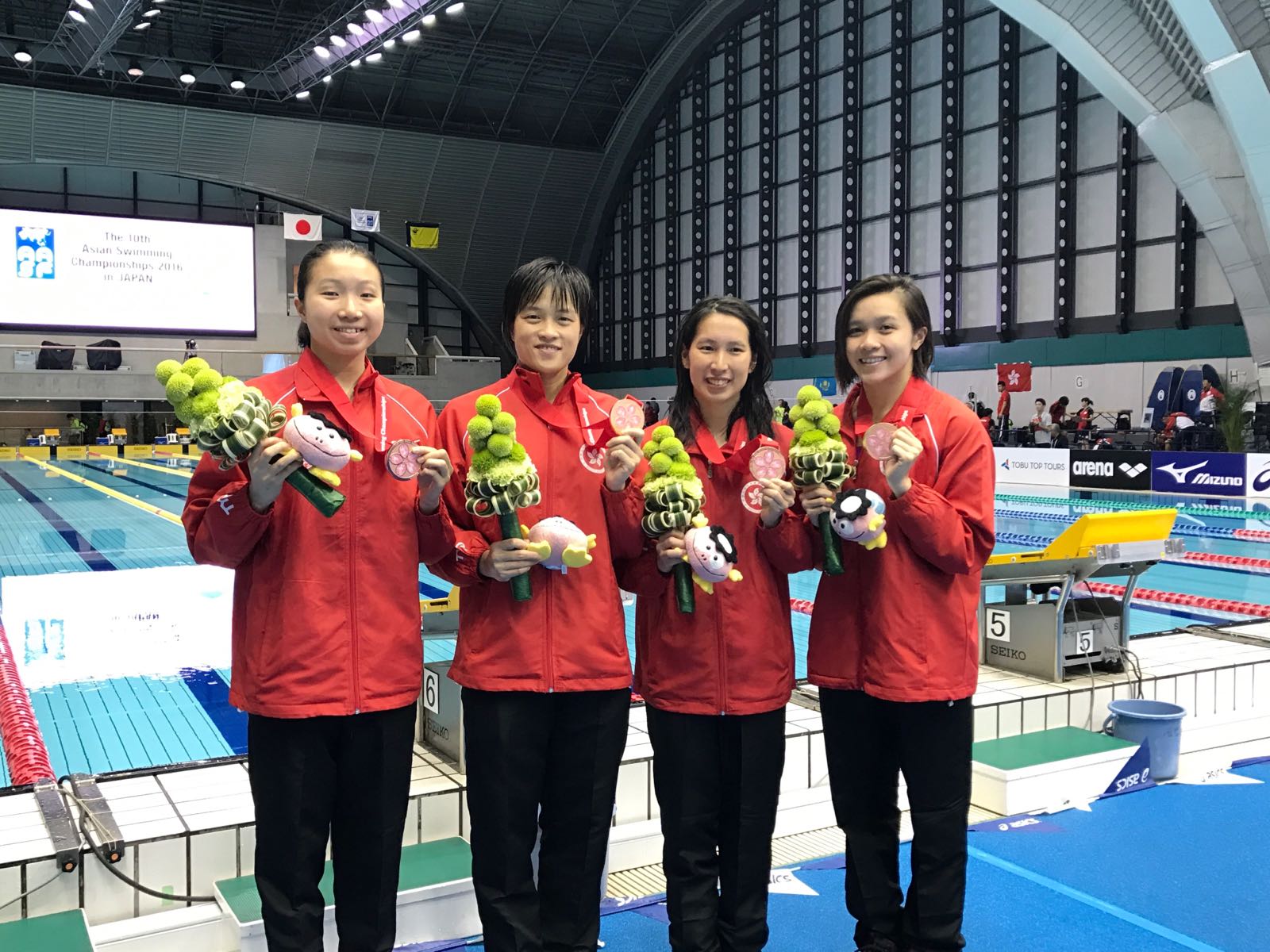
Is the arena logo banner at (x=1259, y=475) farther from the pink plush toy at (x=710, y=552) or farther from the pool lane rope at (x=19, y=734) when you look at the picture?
the pool lane rope at (x=19, y=734)

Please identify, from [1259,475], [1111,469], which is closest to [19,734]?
[1259,475]

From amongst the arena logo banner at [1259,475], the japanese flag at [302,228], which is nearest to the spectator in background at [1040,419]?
the arena logo banner at [1259,475]

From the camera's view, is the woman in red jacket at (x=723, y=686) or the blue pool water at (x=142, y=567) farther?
the blue pool water at (x=142, y=567)

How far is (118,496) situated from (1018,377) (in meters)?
15.5

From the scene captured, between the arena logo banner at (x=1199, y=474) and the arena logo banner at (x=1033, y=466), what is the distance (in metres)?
1.54

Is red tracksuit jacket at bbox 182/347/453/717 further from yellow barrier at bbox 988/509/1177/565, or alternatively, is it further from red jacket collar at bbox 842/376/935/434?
yellow barrier at bbox 988/509/1177/565

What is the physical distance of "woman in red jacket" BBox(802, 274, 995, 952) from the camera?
2.37 metres

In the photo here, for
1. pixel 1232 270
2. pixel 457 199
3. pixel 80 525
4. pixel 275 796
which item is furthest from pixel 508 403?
pixel 457 199

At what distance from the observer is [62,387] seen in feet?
88.9

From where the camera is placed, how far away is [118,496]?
1596 centimetres

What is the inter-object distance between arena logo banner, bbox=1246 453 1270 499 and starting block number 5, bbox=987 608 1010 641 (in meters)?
10.8

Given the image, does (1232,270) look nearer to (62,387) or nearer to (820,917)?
(820,917)

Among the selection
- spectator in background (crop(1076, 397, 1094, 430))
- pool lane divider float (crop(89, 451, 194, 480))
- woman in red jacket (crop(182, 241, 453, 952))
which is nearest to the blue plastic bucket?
woman in red jacket (crop(182, 241, 453, 952))

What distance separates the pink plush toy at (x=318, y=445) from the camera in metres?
1.92
